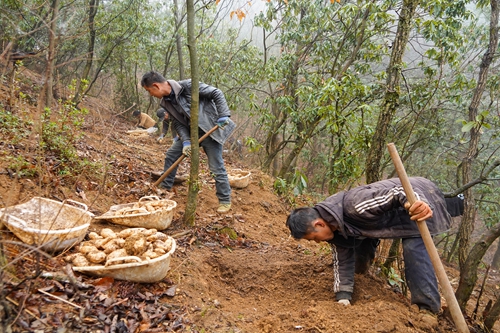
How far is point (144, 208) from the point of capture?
3.46 metres

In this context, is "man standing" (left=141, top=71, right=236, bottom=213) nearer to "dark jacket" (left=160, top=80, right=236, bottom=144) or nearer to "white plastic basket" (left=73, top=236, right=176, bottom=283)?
"dark jacket" (left=160, top=80, right=236, bottom=144)

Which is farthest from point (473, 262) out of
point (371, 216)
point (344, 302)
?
point (344, 302)

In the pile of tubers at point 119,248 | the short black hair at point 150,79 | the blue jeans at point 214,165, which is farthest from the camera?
the blue jeans at point 214,165

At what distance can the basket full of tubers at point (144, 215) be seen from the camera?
325cm

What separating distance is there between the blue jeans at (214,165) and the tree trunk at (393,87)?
1.90m

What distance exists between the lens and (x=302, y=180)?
4.09 metres

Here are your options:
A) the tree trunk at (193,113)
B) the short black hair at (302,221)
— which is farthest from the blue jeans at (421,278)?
the tree trunk at (193,113)

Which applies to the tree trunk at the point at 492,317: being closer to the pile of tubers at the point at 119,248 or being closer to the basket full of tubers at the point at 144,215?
the pile of tubers at the point at 119,248

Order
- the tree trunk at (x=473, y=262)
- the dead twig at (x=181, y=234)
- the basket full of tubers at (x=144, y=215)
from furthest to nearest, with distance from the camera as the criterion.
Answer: the dead twig at (x=181, y=234) < the basket full of tubers at (x=144, y=215) < the tree trunk at (x=473, y=262)

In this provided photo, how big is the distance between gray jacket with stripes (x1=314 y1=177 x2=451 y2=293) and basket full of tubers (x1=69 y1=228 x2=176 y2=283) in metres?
1.36

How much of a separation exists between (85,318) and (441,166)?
12410 mm

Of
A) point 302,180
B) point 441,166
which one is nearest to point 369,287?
point 302,180

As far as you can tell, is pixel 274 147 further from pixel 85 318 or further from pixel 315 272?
pixel 85 318

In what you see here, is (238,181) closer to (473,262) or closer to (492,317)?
(473,262)
